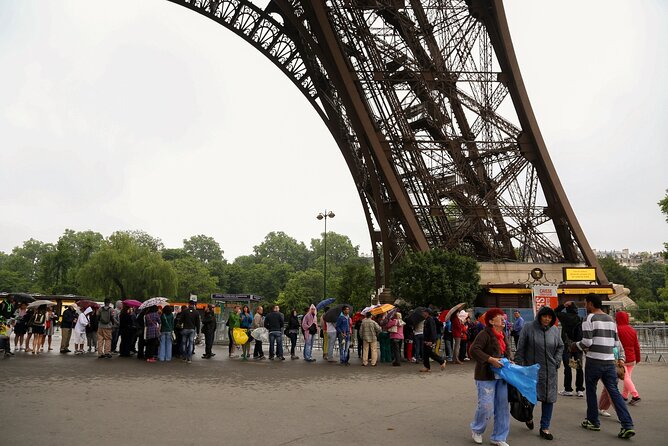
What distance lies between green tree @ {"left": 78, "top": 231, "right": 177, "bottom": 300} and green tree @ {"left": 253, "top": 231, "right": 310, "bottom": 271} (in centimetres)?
6258

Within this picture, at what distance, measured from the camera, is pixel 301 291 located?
7231 centimetres

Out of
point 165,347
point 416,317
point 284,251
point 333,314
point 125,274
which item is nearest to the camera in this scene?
point 165,347

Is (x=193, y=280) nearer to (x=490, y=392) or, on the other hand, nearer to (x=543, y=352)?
(x=543, y=352)

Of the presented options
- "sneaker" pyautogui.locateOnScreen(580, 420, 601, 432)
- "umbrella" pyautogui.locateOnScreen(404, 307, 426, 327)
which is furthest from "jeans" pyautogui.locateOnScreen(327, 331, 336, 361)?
"sneaker" pyautogui.locateOnScreen(580, 420, 601, 432)

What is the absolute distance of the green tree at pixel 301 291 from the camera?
67938mm

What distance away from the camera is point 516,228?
26406 millimetres

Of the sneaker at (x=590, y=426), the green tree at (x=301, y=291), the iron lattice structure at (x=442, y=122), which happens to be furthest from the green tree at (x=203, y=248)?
the sneaker at (x=590, y=426)

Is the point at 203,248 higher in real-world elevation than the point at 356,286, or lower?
higher

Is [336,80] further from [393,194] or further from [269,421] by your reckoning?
[269,421]

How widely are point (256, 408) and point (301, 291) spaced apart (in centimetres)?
6470

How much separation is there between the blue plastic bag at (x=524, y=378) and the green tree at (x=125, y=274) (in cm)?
5385

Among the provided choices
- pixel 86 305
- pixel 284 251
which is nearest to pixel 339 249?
pixel 284 251

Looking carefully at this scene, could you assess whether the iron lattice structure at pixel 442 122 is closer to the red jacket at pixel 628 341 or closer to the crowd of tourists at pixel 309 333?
the crowd of tourists at pixel 309 333

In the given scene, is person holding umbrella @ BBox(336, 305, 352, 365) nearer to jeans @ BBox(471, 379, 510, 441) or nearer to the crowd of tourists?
the crowd of tourists
